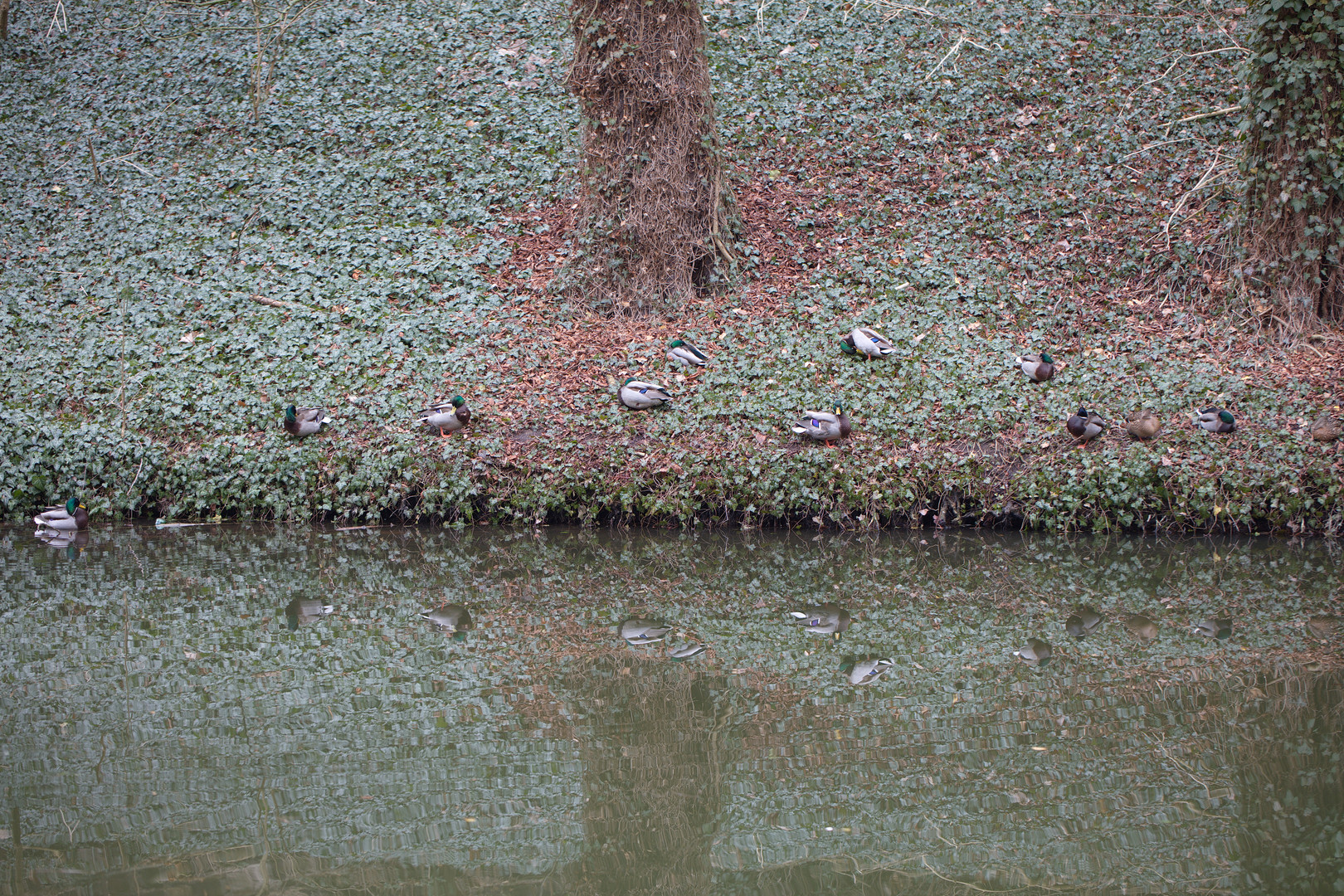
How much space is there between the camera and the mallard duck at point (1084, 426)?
27.2 feet

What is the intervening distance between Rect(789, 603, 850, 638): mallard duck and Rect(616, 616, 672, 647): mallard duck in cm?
85

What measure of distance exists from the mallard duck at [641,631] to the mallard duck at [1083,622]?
2432mm

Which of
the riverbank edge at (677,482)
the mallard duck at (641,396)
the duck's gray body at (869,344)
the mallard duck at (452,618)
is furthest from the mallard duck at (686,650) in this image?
the duck's gray body at (869,344)

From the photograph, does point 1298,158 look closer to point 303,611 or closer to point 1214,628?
point 1214,628

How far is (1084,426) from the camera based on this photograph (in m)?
8.28

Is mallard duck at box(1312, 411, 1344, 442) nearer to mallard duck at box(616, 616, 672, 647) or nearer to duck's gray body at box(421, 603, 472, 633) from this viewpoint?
mallard duck at box(616, 616, 672, 647)

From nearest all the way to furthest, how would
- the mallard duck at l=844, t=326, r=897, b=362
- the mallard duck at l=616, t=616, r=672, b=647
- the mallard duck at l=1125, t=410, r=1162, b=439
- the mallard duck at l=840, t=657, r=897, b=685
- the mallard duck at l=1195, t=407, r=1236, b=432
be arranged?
the mallard duck at l=840, t=657, r=897, b=685, the mallard duck at l=616, t=616, r=672, b=647, the mallard duck at l=1195, t=407, r=1236, b=432, the mallard duck at l=1125, t=410, r=1162, b=439, the mallard duck at l=844, t=326, r=897, b=362

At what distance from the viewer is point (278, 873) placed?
3287mm

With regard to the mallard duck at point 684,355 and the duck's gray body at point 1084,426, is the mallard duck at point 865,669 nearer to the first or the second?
the duck's gray body at point 1084,426

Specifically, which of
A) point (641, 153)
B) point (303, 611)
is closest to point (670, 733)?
point (303, 611)

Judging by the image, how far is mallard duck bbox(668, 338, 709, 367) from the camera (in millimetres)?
9461

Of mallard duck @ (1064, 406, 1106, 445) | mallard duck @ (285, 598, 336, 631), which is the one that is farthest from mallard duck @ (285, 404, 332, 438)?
mallard duck @ (1064, 406, 1106, 445)

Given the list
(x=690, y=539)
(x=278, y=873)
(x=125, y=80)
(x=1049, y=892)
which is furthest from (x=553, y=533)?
(x=125, y=80)

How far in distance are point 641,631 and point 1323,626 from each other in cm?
406
